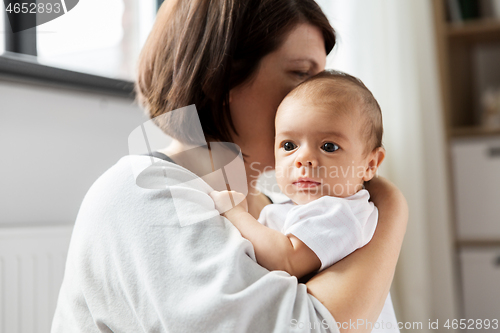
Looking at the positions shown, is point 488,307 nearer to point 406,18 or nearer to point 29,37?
point 406,18

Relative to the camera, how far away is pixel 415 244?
1.78 metres

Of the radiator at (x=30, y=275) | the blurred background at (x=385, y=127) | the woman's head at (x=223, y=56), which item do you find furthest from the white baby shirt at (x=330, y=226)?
the radiator at (x=30, y=275)

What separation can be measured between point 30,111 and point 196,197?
2.49 ft

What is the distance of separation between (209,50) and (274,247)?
0.36 m

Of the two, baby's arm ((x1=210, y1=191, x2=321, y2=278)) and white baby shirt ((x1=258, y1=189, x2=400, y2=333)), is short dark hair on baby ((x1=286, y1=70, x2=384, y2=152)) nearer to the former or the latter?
white baby shirt ((x1=258, y1=189, x2=400, y2=333))

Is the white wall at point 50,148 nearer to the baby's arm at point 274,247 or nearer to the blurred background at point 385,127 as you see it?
the blurred background at point 385,127

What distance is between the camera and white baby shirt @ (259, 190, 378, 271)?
0.64m

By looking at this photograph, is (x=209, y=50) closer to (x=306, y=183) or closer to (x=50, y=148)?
(x=306, y=183)

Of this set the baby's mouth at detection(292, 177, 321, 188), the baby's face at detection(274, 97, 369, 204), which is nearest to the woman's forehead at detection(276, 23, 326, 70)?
the baby's face at detection(274, 97, 369, 204)

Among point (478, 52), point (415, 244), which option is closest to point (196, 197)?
point (415, 244)

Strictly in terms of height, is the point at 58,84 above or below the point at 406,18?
below

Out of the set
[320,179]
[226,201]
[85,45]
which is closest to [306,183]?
[320,179]

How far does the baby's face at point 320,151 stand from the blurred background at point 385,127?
37 centimetres

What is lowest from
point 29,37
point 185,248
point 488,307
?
point 488,307
